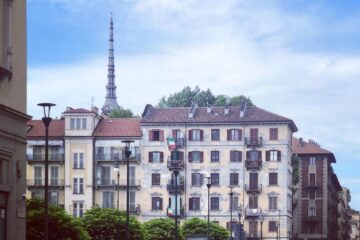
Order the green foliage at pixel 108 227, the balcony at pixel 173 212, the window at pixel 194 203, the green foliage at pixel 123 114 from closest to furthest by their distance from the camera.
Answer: the green foliage at pixel 108 227 → the balcony at pixel 173 212 → the window at pixel 194 203 → the green foliage at pixel 123 114

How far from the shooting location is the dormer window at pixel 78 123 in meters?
107

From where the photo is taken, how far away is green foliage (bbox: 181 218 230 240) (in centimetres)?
9200

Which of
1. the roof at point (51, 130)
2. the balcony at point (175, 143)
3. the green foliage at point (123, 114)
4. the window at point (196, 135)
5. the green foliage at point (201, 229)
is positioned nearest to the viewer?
the green foliage at point (201, 229)

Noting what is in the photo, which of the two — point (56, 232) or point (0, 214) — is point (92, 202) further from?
point (0, 214)

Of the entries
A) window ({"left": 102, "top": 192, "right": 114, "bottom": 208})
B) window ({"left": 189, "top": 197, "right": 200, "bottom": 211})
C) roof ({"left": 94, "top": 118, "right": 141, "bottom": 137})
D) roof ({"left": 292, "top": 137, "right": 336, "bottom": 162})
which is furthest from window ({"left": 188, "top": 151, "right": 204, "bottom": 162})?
roof ({"left": 292, "top": 137, "right": 336, "bottom": 162})

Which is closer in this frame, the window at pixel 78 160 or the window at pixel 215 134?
the window at pixel 78 160

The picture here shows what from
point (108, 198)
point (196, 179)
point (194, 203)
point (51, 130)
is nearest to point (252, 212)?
point (194, 203)

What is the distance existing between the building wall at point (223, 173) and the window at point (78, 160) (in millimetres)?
7155

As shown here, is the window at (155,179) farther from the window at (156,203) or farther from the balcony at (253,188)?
the balcony at (253,188)

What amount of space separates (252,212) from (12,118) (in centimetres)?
8274

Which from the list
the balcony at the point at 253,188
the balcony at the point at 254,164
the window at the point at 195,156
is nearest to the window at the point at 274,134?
the balcony at the point at 254,164

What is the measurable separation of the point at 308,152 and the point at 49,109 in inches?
4211

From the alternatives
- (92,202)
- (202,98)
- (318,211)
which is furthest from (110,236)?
(202,98)

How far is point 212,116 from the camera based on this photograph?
109 metres
